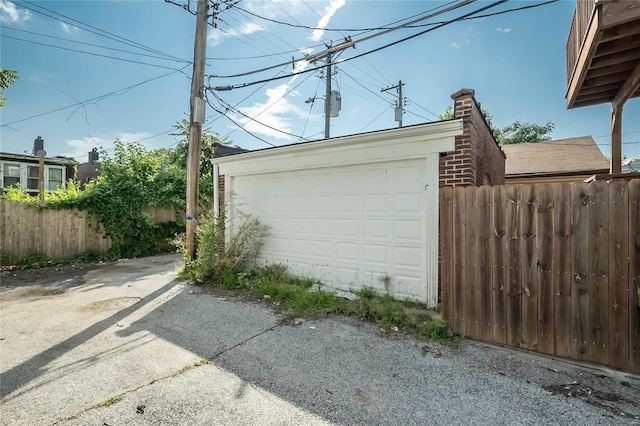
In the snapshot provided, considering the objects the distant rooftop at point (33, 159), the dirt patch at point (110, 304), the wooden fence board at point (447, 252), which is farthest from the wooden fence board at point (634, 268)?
the distant rooftop at point (33, 159)

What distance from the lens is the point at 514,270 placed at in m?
3.21

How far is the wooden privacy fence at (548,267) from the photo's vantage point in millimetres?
2725

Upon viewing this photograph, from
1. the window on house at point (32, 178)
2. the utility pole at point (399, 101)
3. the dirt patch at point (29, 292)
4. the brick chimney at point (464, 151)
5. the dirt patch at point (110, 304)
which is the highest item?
the utility pole at point (399, 101)

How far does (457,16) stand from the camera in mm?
5074

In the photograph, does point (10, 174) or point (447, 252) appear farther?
point (10, 174)

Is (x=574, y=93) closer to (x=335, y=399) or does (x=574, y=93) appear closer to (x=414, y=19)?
(x=414, y=19)

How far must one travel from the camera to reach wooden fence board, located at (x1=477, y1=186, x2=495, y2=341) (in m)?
3.37

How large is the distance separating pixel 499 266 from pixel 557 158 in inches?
499

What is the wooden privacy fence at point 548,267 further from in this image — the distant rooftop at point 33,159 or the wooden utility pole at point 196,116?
the distant rooftop at point 33,159

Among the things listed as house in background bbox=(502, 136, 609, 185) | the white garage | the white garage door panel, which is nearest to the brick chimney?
the white garage

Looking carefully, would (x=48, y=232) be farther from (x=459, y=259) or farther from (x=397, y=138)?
(x=459, y=259)

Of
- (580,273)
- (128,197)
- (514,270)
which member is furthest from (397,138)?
(128,197)

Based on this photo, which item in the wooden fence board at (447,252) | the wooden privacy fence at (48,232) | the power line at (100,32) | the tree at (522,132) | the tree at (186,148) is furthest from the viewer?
the tree at (522,132)

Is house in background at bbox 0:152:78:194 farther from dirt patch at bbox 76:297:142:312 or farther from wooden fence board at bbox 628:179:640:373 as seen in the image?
wooden fence board at bbox 628:179:640:373
